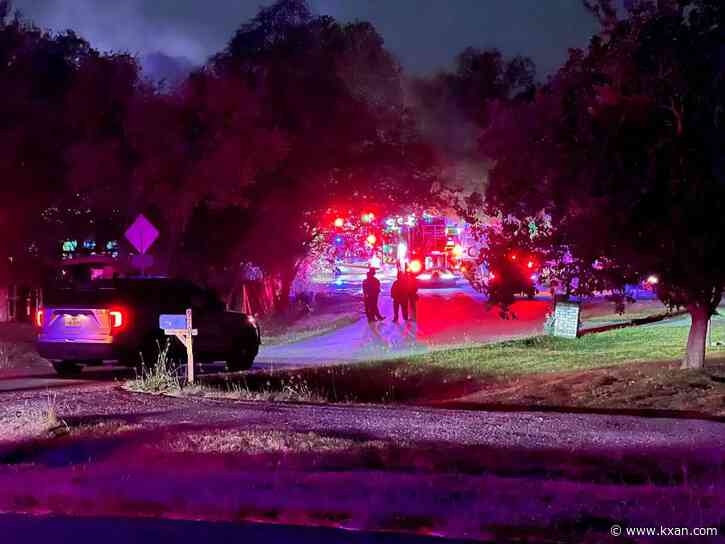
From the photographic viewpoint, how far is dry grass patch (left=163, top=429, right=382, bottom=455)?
997 centimetres

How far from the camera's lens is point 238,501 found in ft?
25.8

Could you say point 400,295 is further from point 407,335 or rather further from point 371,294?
point 407,335

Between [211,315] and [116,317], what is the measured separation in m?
2.21

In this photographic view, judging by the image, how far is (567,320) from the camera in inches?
1060

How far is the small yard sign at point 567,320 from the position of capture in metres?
26.8

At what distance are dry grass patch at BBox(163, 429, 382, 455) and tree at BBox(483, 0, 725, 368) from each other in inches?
271

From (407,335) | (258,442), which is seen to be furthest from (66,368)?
(407,335)

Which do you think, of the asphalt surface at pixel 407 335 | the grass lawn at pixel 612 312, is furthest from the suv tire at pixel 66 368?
the grass lawn at pixel 612 312

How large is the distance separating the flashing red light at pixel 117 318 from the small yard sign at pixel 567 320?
12.5 m

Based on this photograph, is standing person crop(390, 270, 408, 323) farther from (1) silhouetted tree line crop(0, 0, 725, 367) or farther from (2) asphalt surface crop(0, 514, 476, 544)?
(2) asphalt surface crop(0, 514, 476, 544)

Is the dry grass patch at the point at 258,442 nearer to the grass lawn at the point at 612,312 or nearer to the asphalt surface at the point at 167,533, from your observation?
the asphalt surface at the point at 167,533

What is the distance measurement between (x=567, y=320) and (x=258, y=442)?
17.7m

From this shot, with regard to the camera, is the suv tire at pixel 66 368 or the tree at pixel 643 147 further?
the suv tire at pixel 66 368

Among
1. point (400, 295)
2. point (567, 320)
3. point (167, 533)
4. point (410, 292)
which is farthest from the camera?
point (410, 292)
